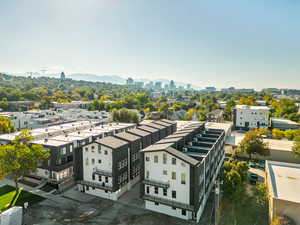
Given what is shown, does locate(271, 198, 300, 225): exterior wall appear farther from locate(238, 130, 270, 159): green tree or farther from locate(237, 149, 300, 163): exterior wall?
locate(237, 149, 300, 163): exterior wall

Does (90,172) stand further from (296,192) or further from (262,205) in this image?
(296,192)

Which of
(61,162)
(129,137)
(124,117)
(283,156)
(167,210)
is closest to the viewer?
(167,210)

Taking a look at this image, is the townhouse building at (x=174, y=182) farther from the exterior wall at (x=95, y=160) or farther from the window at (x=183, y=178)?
the exterior wall at (x=95, y=160)

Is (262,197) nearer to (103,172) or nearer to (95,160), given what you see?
(103,172)

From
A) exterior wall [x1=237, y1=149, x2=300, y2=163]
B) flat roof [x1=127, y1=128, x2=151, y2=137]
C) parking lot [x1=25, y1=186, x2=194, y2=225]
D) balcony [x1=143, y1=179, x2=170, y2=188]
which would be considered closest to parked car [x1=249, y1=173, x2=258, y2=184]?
exterior wall [x1=237, y1=149, x2=300, y2=163]

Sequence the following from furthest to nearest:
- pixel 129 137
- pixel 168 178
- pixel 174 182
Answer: pixel 129 137
pixel 168 178
pixel 174 182

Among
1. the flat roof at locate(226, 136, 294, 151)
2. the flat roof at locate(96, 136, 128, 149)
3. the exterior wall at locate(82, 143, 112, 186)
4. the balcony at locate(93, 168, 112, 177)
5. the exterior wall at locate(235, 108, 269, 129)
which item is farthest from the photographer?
the exterior wall at locate(235, 108, 269, 129)

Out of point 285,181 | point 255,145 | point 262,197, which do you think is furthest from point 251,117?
point 262,197

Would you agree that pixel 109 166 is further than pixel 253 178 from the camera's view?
No
